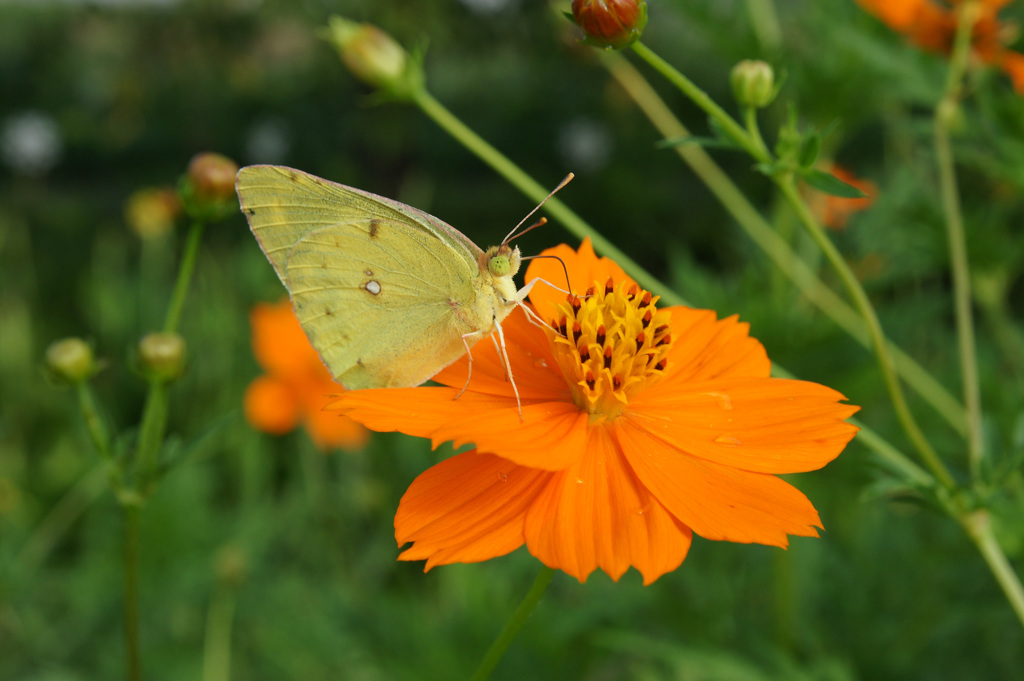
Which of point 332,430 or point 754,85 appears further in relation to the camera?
point 332,430

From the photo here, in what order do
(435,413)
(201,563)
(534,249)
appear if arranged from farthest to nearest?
(534,249) → (201,563) → (435,413)

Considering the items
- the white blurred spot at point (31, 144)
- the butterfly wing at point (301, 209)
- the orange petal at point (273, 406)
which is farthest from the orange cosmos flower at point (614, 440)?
the white blurred spot at point (31, 144)

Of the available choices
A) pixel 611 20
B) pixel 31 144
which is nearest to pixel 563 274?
pixel 611 20

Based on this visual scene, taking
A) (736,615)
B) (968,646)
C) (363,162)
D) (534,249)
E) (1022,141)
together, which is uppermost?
(1022,141)

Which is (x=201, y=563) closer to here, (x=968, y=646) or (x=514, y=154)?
(x=968, y=646)

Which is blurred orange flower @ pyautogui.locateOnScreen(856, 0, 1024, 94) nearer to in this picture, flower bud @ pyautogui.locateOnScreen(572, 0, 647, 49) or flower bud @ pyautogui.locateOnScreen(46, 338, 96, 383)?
flower bud @ pyautogui.locateOnScreen(572, 0, 647, 49)

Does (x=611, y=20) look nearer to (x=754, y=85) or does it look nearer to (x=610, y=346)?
(x=754, y=85)

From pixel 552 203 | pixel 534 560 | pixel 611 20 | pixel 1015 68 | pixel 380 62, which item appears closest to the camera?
pixel 611 20

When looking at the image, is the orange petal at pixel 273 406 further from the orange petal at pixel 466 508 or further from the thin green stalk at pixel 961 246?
the thin green stalk at pixel 961 246

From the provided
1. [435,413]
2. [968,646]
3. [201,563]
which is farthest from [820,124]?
[201,563]
